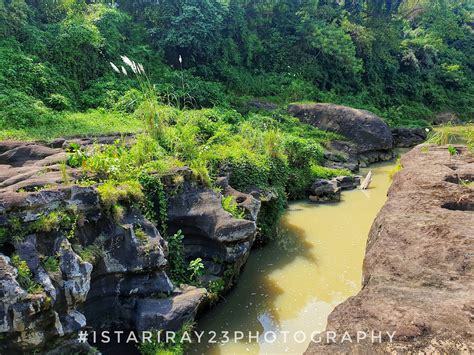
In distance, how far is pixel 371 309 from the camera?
4422 millimetres

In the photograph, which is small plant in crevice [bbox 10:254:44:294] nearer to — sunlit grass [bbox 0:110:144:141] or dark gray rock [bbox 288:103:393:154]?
sunlit grass [bbox 0:110:144:141]

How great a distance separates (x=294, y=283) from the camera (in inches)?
335

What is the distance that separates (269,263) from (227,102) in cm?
1067

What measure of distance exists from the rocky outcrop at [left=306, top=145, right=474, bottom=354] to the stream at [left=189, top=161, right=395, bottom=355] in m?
1.71

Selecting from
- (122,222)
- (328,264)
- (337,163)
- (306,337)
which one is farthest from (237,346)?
(337,163)

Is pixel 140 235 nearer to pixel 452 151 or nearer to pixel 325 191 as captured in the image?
pixel 452 151

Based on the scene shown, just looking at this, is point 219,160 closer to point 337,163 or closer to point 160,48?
point 337,163

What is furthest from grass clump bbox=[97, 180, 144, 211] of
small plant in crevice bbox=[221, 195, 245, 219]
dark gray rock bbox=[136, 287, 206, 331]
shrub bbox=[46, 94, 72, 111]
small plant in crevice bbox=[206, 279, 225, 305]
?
shrub bbox=[46, 94, 72, 111]

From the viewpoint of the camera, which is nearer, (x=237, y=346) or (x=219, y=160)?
(x=237, y=346)

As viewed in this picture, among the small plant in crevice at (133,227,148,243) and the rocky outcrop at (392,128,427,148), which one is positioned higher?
the small plant in crevice at (133,227,148,243)

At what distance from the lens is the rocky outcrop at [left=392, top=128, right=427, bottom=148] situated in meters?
21.4

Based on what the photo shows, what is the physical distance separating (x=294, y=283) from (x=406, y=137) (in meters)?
15.4

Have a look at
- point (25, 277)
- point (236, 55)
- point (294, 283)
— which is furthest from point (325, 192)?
point (236, 55)

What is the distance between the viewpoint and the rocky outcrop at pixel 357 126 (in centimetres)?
1862
